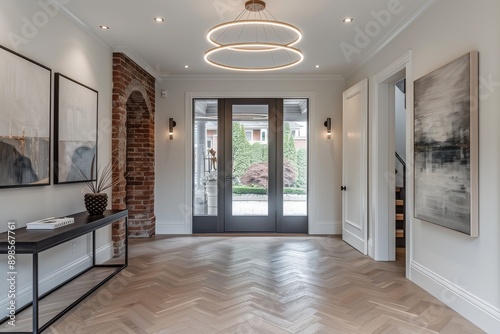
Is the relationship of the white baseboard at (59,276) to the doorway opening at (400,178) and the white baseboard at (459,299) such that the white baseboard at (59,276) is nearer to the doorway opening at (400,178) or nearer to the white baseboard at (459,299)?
the white baseboard at (459,299)

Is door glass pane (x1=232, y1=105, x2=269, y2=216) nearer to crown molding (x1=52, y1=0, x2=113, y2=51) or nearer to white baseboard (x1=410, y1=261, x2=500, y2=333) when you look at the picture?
crown molding (x1=52, y1=0, x2=113, y2=51)

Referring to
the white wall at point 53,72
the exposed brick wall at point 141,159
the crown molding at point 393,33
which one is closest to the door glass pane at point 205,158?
the exposed brick wall at point 141,159

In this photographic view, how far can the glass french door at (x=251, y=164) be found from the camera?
5672mm

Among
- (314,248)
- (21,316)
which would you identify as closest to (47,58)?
(21,316)

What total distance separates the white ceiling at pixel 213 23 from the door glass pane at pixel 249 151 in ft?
4.33

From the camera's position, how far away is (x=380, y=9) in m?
3.19

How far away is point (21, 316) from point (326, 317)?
98.6 inches

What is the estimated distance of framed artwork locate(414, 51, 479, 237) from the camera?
2396 millimetres

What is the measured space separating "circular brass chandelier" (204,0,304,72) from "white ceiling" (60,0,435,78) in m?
0.13

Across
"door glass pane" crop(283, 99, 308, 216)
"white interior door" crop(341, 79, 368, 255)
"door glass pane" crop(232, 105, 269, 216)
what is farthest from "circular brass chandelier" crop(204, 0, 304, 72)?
"white interior door" crop(341, 79, 368, 255)

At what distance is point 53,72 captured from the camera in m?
3.06

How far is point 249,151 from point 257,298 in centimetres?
316

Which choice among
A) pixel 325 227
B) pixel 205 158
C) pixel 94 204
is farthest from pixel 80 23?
pixel 325 227

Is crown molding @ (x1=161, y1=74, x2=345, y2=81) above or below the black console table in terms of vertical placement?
above
